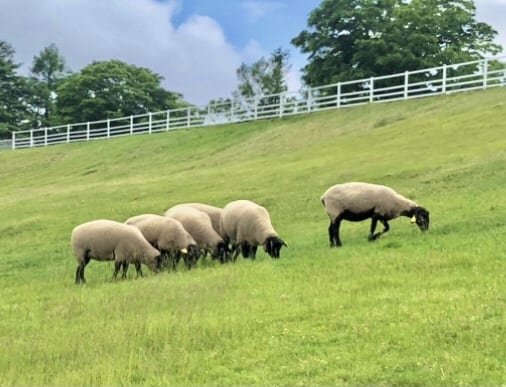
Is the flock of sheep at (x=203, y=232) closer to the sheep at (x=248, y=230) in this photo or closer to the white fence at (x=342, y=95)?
the sheep at (x=248, y=230)

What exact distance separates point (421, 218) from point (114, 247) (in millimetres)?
5983

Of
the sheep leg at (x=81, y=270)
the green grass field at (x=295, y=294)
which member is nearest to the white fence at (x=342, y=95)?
the green grass field at (x=295, y=294)

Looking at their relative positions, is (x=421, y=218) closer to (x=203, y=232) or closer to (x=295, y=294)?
(x=203, y=232)

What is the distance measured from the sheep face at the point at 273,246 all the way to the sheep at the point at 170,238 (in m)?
1.36

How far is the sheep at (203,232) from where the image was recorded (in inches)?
574

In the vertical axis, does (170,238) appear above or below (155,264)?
above

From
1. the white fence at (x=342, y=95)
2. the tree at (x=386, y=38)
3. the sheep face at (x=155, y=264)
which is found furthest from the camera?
the tree at (x=386, y=38)

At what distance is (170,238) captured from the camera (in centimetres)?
1420

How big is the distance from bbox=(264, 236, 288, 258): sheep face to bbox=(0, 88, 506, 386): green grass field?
39 cm

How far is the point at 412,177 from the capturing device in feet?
71.7

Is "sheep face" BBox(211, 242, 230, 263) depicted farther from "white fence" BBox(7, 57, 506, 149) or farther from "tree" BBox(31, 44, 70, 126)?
"tree" BBox(31, 44, 70, 126)

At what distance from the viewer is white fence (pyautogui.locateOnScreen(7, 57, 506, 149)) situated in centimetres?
3744

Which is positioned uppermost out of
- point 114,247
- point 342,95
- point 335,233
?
point 342,95

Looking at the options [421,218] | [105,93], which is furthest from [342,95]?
[105,93]
